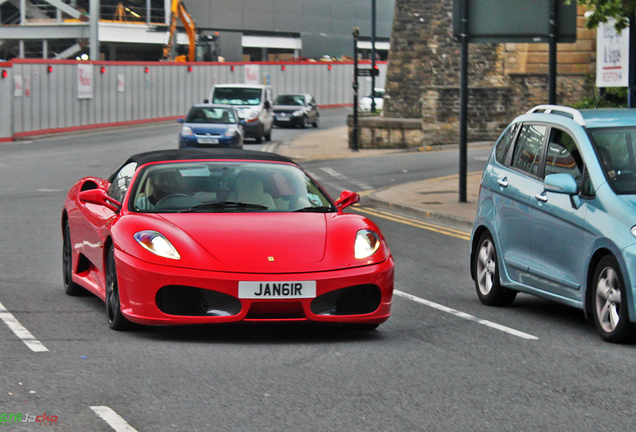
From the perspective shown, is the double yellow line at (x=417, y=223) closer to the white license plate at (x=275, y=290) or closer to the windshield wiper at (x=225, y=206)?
the windshield wiper at (x=225, y=206)

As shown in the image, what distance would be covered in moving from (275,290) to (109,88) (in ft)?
137

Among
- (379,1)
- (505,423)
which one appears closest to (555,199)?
(505,423)

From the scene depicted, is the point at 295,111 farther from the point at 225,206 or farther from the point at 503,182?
the point at 225,206

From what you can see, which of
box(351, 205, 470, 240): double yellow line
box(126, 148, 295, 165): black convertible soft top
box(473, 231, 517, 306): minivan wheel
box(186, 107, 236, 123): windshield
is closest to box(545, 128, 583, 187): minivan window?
box(473, 231, 517, 306): minivan wheel

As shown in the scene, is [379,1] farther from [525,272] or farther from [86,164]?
[525,272]

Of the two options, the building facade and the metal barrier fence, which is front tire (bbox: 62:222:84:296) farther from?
the building facade

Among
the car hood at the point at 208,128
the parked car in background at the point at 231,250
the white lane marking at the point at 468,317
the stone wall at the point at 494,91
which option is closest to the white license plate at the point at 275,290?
the parked car in background at the point at 231,250

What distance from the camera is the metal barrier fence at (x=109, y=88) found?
39281 millimetres

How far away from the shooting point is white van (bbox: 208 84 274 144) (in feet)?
127

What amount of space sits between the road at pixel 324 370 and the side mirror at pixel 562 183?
3.45 ft

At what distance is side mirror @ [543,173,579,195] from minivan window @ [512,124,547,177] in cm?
78

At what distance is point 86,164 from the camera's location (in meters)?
28.5

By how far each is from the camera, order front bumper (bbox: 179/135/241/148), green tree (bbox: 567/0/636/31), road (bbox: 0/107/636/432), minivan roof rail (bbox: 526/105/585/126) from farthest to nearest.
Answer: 1. front bumper (bbox: 179/135/241/148)
2. green tree (bbox: 567/0/636/31)
3. minivan roof rail (bbox: 526/105/585/126)
4. road (bbox: 0/107/636/432)

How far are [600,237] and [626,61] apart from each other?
10389mm
